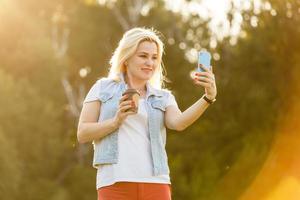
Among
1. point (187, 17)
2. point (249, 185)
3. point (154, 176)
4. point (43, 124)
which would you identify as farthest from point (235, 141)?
point (154, 176)

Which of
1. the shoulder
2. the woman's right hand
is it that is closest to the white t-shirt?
the woman's right hand

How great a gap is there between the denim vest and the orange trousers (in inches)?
3.1

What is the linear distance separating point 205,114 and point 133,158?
57.4 ft

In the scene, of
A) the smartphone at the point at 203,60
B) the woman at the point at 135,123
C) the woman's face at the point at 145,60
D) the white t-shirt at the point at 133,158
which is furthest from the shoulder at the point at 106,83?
the smartphone at the point at 203,60

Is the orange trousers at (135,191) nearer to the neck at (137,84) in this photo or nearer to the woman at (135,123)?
the woman at (135,123)

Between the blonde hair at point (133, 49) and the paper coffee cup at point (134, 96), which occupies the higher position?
the blonde hair at point (133, 49)

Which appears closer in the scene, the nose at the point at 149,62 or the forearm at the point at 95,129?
the forearm at the point at 95,129

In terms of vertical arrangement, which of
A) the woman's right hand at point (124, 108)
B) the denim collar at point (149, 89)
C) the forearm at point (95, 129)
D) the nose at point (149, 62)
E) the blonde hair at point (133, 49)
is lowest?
the forearm at point (95, 129)

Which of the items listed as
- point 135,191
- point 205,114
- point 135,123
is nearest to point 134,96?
point 135,123

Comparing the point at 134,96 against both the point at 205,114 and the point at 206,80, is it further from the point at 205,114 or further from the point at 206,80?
the point at 205,114

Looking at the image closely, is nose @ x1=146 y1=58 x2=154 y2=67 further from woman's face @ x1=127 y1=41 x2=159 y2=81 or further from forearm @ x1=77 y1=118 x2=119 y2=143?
forearm @ x1=77 y1=118 x2=119 y2=143

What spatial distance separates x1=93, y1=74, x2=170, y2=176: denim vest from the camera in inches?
195

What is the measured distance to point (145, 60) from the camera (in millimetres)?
5066

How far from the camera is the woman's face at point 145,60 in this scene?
5.06 meters
